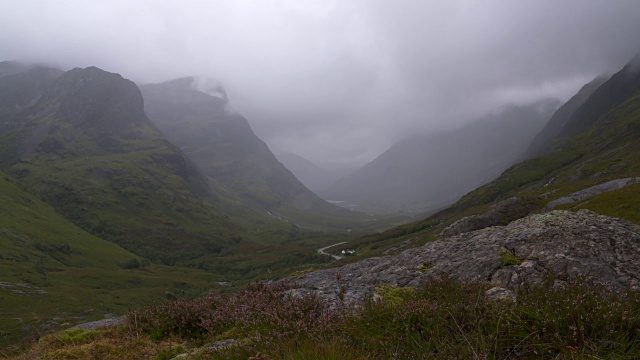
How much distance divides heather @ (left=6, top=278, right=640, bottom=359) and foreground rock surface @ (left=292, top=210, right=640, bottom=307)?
206 centimetres

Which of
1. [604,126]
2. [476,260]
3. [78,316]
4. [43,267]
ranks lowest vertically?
[78,316]

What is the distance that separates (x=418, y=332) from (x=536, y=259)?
8784 millimetres

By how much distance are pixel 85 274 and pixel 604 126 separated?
825ft

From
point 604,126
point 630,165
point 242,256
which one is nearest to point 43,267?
point 242,256

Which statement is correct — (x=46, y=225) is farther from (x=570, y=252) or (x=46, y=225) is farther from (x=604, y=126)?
(x=604, y=126)

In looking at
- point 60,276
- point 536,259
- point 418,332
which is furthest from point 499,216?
point 60,276

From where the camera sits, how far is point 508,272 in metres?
11.8

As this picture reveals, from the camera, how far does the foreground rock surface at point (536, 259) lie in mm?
10609

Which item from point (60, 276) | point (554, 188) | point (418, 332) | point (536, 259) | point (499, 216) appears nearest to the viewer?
point (418, 332)

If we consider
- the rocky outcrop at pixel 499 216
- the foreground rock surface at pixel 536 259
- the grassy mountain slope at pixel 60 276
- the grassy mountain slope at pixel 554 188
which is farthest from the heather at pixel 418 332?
the grassy mountain slope at pixel 60 276

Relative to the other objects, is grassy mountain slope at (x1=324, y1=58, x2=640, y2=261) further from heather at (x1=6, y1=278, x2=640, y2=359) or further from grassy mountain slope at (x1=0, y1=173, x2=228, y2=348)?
grassy mountain slope at (x1=0, y1=173, x2=228, y2=348)

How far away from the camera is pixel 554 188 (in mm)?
71875

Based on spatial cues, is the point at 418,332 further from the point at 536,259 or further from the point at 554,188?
the point at 554,188

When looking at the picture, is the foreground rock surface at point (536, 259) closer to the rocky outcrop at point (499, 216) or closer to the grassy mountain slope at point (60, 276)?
the rocky outcrop at point (499, 216)
